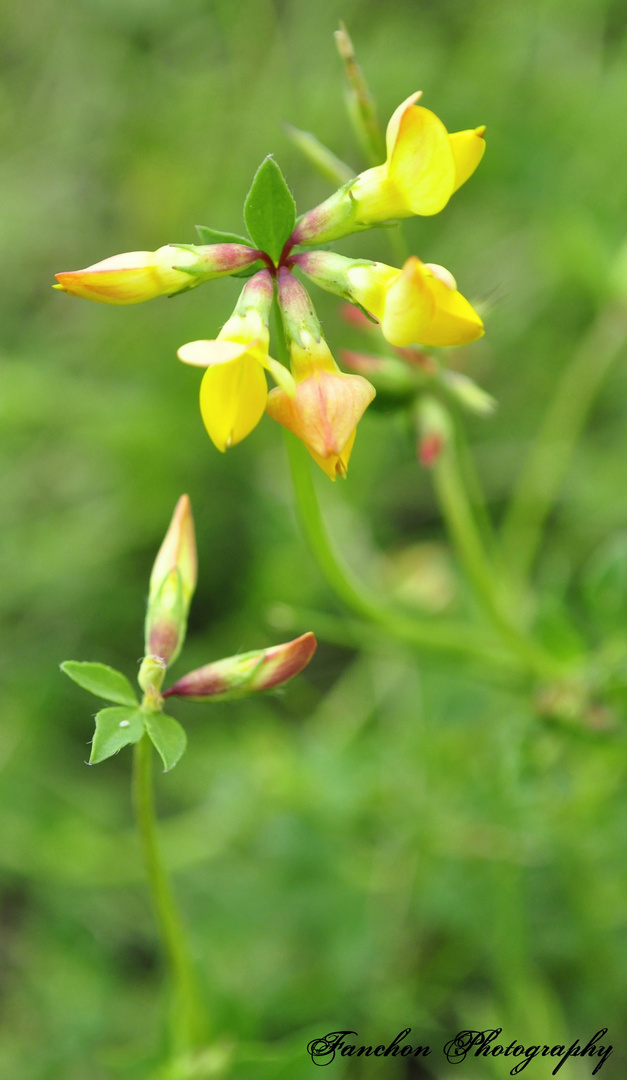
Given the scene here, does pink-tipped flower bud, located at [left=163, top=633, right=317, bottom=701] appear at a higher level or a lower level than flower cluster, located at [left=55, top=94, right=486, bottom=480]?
lower

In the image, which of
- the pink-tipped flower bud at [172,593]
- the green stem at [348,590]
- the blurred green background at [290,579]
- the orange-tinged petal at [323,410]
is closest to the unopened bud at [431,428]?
the blurred green background at [290,579]

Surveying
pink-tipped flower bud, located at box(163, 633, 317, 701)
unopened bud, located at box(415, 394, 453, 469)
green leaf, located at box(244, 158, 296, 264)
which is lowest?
pink-tipped flower bud, located at box(163, 633, 317, 701)

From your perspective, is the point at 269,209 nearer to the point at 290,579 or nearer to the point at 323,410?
the point at 323,410

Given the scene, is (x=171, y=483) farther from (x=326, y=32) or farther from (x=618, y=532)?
(x=326, y=32)

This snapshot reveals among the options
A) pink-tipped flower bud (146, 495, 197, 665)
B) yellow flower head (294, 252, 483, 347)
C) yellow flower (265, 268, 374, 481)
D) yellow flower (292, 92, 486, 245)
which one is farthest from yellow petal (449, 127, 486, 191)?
pink-tipped flower bud (146, 495, 197, 665)

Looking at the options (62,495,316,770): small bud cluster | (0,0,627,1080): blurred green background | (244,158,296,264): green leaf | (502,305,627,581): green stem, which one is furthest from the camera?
(502,305,627,581): green stem

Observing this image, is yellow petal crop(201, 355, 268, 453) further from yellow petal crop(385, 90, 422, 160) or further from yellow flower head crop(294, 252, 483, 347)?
yellow petal crop(385, 90, 422, 160)

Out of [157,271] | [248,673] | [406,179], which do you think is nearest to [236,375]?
[157,271]
